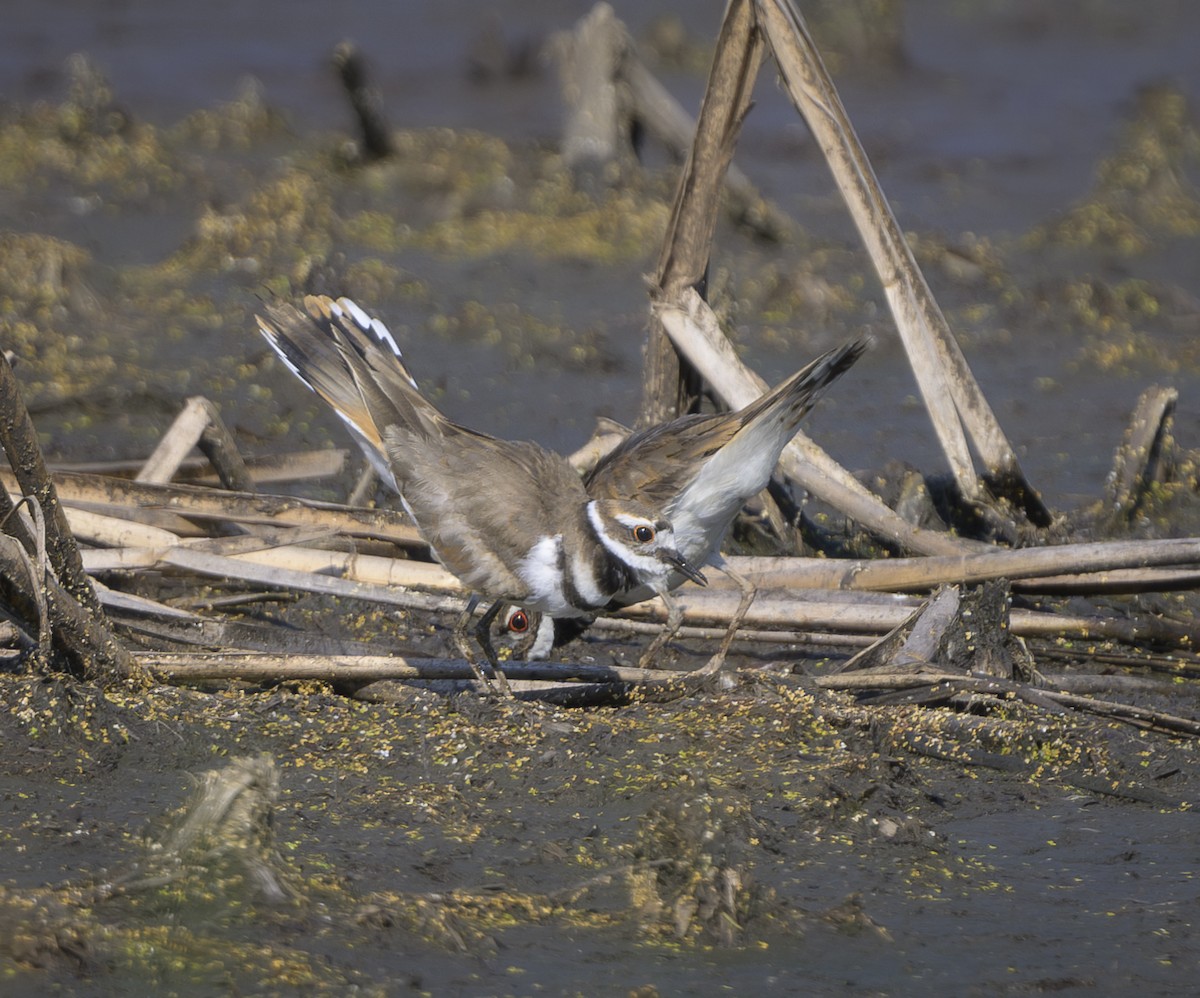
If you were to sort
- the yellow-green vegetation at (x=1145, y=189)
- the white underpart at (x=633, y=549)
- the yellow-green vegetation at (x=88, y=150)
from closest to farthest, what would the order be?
the white underpart at (x=633, y=549), the yellow-green vegetation at (x=1145, y=189), the yellow-green vegetation at (x=88, y=150)

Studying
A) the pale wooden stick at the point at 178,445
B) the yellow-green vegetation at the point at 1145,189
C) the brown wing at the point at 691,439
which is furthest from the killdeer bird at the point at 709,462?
the yellow-green vegetation at the point at 1145,189

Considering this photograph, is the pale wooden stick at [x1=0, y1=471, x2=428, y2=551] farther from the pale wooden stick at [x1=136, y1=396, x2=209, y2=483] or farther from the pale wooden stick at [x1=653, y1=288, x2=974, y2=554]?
the pale wooden stick at [x1=653, y1=288, x2=974, y2=554]

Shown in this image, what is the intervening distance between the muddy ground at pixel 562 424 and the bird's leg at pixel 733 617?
16cm

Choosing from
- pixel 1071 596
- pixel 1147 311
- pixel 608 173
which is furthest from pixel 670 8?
pixel 1071 596

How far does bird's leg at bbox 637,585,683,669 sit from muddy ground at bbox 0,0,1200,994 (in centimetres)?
26

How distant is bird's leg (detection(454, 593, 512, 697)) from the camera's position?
466cm

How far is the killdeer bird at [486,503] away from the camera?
15.0ft

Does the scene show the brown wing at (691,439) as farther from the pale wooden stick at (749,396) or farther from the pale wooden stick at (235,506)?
the pale wooden stick at (235,506)

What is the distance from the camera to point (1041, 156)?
12.4 metres

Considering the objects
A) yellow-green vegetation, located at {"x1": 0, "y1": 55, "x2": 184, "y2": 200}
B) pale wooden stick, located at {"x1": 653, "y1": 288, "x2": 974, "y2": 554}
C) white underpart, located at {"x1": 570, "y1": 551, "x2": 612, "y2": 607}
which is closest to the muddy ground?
yellow-green vegetation, located at {"x1": 0, "y1": 55, "x2": 184, "y2": 200}

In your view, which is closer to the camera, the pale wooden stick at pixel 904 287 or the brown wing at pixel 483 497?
the brown wing at pixel 483 497

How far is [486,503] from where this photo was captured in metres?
4.77

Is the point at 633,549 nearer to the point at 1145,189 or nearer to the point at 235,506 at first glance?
the point at 235,506

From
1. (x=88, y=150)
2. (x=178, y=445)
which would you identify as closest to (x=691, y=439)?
(x=178, y=445)
